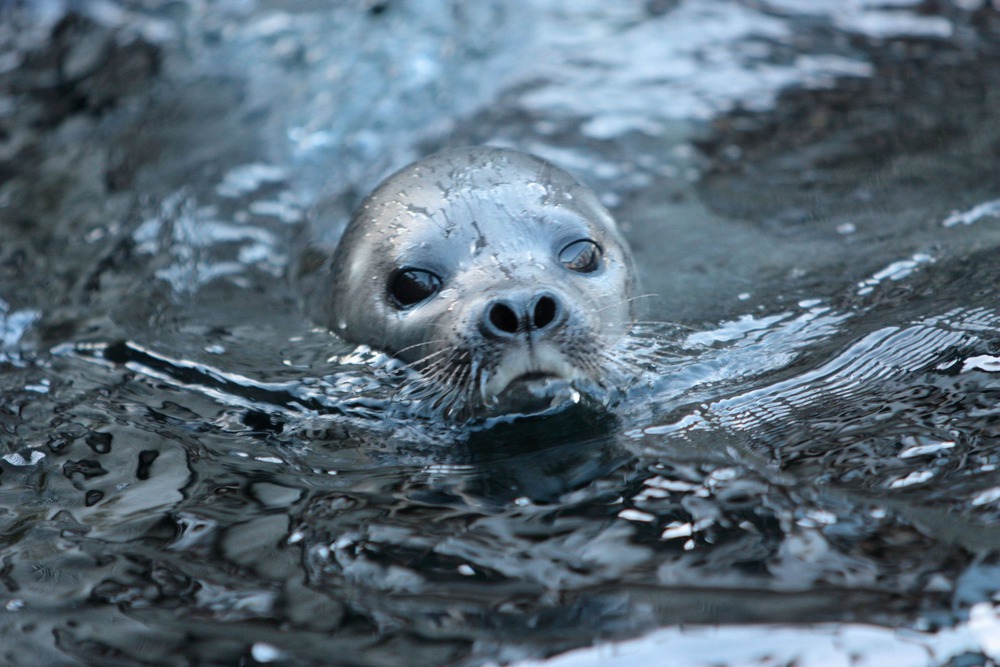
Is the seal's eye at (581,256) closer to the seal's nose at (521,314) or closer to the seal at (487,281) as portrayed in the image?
the seal at (487,281)

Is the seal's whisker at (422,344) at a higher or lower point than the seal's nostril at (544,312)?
lower

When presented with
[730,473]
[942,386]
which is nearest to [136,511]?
[730,473]

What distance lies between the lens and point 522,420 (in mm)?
3342

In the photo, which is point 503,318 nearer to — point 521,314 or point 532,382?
point 521,314

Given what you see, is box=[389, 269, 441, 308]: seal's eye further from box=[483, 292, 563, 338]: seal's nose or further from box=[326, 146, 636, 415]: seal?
box=[483, 292, 563, 338]: seal's nose

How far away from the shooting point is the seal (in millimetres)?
3217

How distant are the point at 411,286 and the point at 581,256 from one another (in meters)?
0.53

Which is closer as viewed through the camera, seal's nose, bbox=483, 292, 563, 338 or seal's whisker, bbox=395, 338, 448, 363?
seal's nose, bbox=483, 292, 563, 338

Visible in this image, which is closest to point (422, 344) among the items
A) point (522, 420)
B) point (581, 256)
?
point (522, 420)

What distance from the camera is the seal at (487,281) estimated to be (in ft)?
10.6

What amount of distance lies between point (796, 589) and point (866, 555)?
206 millimetres

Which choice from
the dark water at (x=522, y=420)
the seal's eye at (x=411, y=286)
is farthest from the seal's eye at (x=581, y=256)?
the seal's eye at (x=411, y=286)

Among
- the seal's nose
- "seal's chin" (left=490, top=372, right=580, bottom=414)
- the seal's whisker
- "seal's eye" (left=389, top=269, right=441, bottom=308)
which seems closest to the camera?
the seal's nose

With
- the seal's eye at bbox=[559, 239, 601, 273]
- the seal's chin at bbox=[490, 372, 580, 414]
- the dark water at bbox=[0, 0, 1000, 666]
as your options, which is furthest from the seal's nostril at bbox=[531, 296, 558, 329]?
the seal's eye at bbox=[559, 239, 601, 273]
